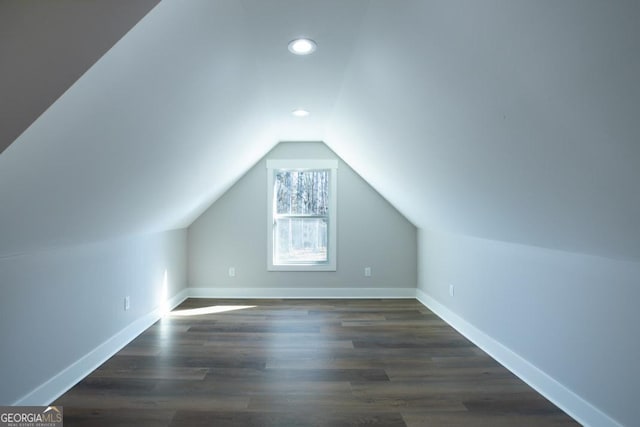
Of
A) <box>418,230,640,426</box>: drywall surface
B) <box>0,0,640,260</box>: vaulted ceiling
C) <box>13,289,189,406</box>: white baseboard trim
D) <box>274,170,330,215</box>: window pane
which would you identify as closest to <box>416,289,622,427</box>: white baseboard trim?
<box>418,230,640,426</box>: drywall surface

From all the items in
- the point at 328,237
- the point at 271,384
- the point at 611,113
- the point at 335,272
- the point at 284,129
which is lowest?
the point at 271,384

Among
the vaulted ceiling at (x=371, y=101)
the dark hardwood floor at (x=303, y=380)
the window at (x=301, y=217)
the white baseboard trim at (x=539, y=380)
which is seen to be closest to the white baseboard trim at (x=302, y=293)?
the window at (x=301, y=217)

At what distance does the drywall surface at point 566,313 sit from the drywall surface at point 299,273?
5.36 ft

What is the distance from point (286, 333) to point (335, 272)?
5.44 feet

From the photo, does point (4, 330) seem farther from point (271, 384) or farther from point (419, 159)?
point (419, 159)

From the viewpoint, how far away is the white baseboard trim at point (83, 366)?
7.25ft

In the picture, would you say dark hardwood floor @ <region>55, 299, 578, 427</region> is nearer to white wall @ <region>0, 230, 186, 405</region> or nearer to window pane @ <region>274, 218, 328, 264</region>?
white wall @ <region>0, 230, 186, 405</region>

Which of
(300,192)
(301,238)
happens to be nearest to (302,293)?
(301,238)

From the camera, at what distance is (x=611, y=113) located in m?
1.17

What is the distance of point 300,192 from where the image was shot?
5.25 metres

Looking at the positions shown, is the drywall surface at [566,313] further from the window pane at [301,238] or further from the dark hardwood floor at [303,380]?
the window pane at [301,238]

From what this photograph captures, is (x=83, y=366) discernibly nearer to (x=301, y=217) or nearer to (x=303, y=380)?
(x=303, y=380)

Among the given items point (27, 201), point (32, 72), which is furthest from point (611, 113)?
point (27, 201)

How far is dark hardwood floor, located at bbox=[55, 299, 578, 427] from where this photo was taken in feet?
7.09
